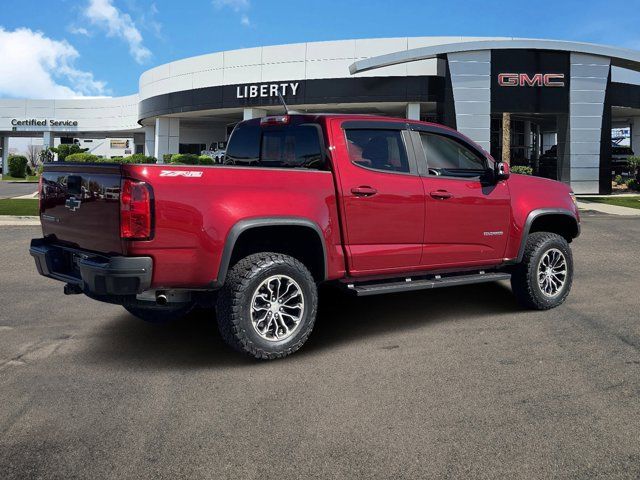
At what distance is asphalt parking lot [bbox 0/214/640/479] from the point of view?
2988 millimetres

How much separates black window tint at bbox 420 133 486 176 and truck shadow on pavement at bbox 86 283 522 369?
1.52 meters

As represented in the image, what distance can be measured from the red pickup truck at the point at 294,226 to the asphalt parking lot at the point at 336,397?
→ 1.48 feet

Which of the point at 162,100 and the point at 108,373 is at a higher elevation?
the point at 162,100

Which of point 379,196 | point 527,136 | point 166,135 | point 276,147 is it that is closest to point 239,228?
point 379,196

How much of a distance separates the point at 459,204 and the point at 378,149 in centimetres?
99

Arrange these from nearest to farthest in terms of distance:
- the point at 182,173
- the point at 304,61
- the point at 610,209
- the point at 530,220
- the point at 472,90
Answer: the point at 182,173
the point at 530,220
the point at 610,209
the point at 472,90
the point at 304,61

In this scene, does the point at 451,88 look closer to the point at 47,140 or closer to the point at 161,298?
the point at 161,298

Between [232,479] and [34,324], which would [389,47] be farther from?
[232,479]

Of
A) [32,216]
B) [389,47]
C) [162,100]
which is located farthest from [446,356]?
[162,100]

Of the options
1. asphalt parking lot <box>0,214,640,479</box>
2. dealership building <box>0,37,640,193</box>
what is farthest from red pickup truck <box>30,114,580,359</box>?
dealership building <box>0,37,640,193</box>

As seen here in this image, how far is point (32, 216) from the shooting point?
15.7m

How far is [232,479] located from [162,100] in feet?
→ 144

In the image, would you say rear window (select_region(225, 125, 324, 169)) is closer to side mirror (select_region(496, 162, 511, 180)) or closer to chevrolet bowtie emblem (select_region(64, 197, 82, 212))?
chevrolet bowtie emblem (select_region(64, 197, 82, 212))

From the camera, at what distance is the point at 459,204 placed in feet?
18.6
